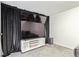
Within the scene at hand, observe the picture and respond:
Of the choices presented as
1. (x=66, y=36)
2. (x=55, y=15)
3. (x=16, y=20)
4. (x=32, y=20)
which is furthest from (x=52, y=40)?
(x=16, y=20)

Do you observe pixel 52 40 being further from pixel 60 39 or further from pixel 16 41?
pixel 16 41

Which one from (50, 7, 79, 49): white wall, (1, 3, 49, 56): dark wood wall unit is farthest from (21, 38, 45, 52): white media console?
(50, 7, 79, 49): white wall

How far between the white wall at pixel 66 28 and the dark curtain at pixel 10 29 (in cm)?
214

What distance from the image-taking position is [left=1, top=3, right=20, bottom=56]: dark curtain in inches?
96.4

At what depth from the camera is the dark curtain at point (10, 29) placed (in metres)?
2.45

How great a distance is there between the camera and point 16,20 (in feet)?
9.34

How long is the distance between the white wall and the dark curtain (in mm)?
2141

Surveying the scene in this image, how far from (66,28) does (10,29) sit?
2445mm

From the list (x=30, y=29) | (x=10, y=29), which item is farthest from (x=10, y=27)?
(x=30, y=29)

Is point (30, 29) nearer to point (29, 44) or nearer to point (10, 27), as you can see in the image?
point (29, 44)

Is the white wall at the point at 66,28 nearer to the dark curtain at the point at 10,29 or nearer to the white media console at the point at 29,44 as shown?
the white media console at the point at 29,44

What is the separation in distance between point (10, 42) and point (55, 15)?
8.86ft

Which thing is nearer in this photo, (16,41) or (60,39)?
(16,41)

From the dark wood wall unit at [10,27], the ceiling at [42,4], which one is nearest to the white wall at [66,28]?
the ceiling at [42,4]
